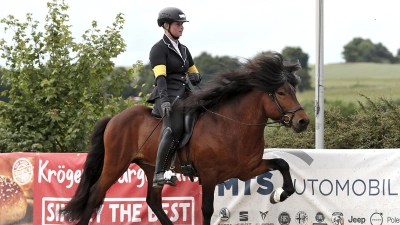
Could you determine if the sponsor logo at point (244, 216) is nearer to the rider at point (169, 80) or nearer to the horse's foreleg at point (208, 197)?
the horse's foreleg at point (208, 197)

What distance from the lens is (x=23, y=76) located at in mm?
12258

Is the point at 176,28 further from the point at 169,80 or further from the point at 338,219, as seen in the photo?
the point at 338,219

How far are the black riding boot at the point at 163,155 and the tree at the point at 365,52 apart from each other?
3685 centimetres

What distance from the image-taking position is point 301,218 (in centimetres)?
917

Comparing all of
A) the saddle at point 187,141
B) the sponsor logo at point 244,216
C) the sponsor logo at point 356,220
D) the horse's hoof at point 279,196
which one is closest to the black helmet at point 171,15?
the saddle at point 187,141

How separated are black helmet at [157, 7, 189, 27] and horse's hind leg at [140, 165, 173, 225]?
6.46 feet

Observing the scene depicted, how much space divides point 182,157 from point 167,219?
0.99m

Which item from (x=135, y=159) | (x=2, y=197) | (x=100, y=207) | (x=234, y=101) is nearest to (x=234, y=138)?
(x=234, y=101)

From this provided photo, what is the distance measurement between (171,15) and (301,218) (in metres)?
3.17

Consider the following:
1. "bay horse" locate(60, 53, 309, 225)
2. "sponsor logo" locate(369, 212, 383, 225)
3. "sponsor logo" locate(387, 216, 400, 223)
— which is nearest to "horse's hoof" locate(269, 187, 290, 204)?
"bay horse" locate(60, 53, 309, 225)

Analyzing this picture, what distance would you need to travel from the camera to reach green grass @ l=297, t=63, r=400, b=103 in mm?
26342

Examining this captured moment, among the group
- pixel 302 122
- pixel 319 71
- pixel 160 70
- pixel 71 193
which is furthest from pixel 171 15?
pixel 71 193

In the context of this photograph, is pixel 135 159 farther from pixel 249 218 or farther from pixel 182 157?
pixel 249 218

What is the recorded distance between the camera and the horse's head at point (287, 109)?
25.3ft
